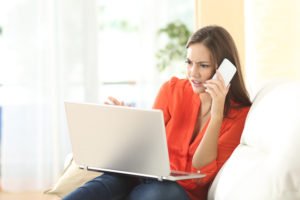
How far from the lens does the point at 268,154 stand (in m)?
1.90

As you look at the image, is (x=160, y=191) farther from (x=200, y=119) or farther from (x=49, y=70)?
(x=49, y=70)

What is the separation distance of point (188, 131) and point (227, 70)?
29 cm

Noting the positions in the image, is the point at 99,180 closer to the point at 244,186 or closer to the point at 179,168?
the point at 179,168

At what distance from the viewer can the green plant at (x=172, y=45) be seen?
4.80 metres

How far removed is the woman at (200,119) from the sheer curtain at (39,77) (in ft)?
7.65

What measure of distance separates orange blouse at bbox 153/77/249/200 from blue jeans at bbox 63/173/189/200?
0.18m

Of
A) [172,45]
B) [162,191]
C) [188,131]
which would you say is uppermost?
[172,45]

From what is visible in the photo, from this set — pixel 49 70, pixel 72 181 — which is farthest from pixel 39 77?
pixel 72 181

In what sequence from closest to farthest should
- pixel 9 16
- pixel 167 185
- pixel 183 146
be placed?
pixel 167 185 → pixel 183 146 → pixel 9 16

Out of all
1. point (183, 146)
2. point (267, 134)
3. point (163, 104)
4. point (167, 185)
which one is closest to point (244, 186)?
point (267, 134)

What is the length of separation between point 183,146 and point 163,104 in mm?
231

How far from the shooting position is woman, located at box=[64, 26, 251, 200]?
7.32 feet

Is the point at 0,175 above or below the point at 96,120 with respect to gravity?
below

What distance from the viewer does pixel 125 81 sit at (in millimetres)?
4988
